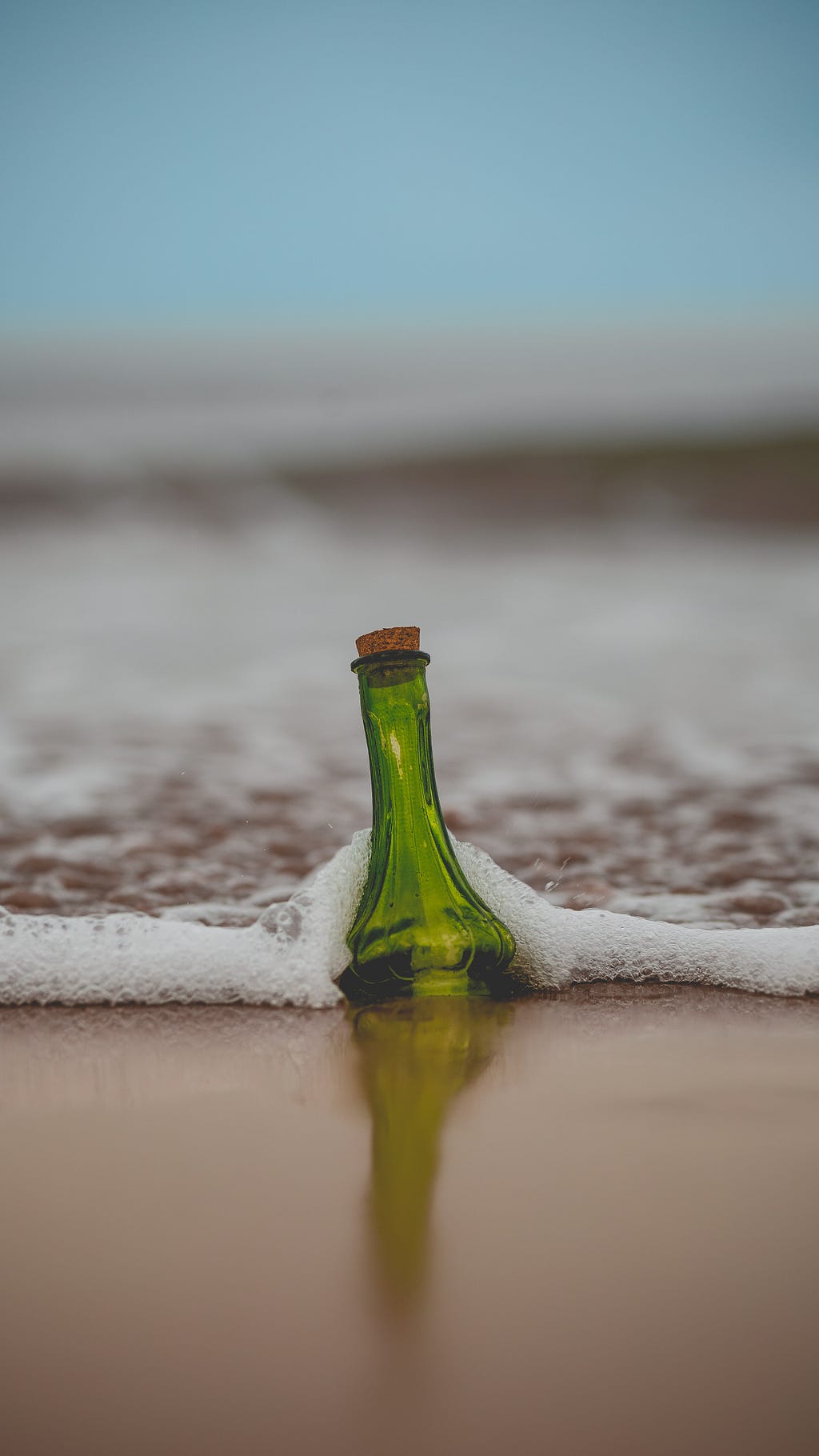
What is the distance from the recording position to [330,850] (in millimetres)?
1185

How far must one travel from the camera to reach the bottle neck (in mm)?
655

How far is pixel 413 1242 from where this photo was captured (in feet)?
1.39

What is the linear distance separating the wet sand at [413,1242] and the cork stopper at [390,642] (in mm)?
276

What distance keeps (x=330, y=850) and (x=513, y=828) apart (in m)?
0.25

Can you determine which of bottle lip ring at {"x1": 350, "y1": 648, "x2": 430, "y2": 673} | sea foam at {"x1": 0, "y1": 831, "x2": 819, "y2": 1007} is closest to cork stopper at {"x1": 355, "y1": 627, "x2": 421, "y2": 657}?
bottle lip ring at {"x1": 350, "y1": 648, "x2": 430, "y2": 673}

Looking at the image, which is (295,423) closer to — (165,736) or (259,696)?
(259,696)

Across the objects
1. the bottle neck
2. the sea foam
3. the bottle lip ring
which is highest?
the bottle lip ring

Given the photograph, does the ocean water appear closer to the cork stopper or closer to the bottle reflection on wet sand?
the bottle reflection on wet sand

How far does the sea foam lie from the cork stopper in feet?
0.67

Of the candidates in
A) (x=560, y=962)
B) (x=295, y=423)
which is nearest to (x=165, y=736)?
(x=560, y=962)

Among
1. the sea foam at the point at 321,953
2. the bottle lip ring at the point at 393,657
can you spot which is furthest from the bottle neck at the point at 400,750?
the sea foam at the point at 321,953

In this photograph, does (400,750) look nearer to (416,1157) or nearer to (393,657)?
(393,657)

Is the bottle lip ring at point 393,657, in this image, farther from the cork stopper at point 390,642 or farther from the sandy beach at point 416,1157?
the sandy beach at point 416,1157

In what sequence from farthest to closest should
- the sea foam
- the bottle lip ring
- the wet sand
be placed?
the sea foam, the bottle lip ring, the wet sand
